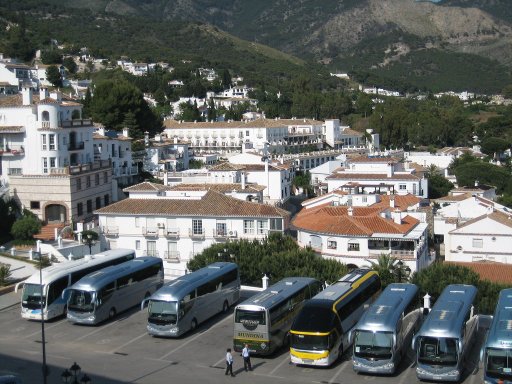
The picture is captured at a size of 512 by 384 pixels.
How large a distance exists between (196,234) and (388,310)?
22771 millimetres

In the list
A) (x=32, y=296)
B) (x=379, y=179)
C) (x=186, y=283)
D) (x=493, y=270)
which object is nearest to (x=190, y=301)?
(x=186, y=283)

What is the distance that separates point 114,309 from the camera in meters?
28.1

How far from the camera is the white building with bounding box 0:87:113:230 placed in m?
49.6

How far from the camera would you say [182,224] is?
4431 centimetres

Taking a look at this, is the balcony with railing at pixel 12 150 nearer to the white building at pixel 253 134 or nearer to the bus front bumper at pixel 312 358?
the bus front bumper at pixel 312 358

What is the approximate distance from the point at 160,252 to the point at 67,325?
16.9 m

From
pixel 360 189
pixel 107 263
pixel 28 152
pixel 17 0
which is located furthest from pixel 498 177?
pixel 17 0

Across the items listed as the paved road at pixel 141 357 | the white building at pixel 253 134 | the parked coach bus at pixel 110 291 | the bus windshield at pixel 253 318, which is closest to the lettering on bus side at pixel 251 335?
the bus windshield at pixel 253 318

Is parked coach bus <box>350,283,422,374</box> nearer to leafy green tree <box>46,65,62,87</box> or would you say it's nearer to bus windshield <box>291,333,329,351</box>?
bus windshield <box>291,333,329,351</box>

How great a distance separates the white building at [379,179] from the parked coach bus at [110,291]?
32.4m

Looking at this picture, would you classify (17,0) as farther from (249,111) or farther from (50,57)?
(249,111)

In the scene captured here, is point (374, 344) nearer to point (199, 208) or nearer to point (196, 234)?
point (196, 234)

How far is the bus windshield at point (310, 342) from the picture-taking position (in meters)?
22.1

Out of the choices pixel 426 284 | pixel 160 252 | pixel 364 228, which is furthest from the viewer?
pixel 160 252
